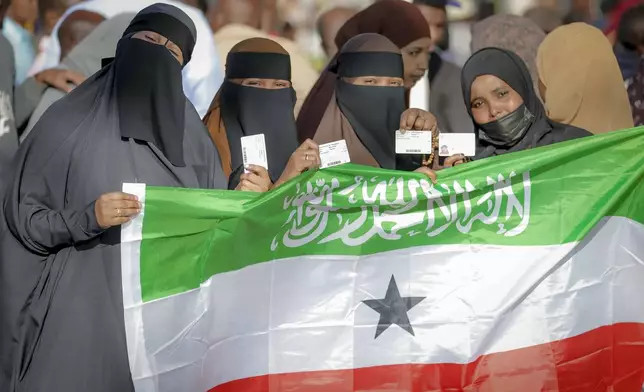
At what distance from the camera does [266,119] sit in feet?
15.3

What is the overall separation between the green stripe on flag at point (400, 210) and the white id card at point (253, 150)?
206 mm

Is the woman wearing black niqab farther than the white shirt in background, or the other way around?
the white shirt in background

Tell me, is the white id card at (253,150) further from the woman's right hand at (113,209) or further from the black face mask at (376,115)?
the black face mask at (376,115)

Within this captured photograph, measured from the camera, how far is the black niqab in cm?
465

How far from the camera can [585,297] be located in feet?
12.3

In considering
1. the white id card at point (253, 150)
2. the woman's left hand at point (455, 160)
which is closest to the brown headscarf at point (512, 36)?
the woman's left hand at point (455, 160)

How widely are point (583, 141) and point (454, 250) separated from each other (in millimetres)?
638

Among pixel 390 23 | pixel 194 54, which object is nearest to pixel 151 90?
pixel 390 23

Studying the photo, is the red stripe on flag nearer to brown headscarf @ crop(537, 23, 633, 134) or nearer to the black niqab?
the black niqab

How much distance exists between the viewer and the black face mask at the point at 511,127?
14.5 feet

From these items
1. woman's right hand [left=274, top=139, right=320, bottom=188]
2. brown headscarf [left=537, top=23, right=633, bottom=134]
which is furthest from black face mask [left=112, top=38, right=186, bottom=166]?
brown headscarf [left=537, top=23, right=633, bottom=134]

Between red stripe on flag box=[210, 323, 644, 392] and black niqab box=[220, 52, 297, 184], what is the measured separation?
122 centimetres

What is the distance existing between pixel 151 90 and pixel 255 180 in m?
0.51

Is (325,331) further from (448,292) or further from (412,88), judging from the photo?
(412,88)
